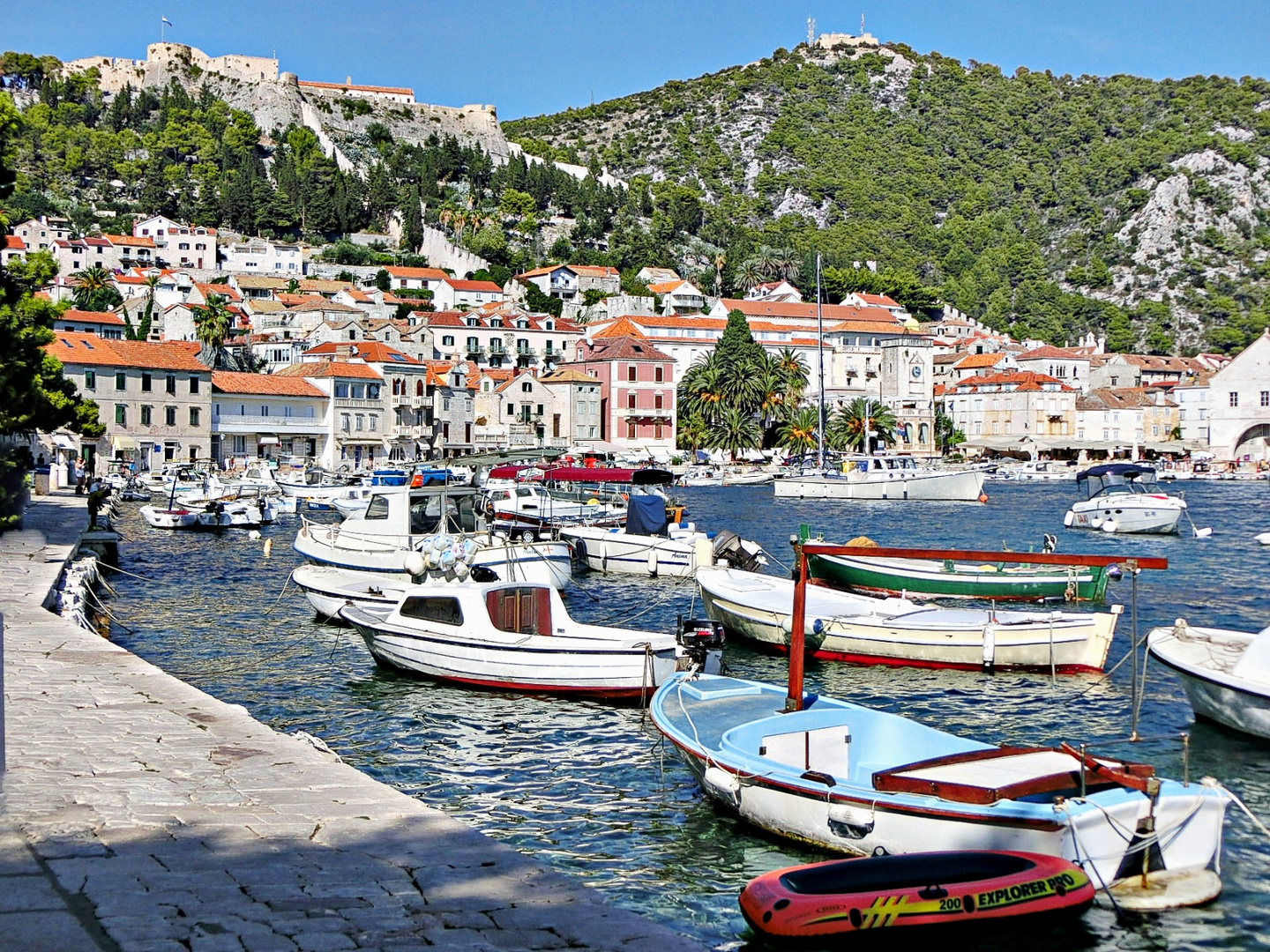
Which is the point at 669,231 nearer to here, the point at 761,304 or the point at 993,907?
the point at 761,304

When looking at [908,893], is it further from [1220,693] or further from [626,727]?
[1220,693]

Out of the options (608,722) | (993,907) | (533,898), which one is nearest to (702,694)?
(608,722)

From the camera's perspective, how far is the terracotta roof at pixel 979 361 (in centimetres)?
12019

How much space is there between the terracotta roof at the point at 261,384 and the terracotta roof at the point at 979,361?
71.9 meters

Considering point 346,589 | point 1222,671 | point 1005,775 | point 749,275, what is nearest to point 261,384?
point 346,589

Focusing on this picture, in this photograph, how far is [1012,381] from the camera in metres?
108

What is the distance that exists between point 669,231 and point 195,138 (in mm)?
68300

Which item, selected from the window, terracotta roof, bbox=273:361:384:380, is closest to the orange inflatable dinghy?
the window

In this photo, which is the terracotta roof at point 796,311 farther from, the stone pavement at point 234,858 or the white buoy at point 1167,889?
the stone pavement at point 234,858

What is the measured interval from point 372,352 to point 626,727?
72500mm

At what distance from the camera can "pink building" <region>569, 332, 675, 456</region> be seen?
3597 inches

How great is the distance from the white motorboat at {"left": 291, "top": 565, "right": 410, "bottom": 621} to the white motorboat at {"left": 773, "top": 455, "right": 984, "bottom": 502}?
42.8m

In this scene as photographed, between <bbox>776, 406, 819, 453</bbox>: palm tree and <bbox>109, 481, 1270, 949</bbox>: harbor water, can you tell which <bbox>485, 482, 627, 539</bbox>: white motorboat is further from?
<bbox>776, 406, 819, 453</bbox>: palm tree

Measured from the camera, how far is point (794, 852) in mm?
10742
